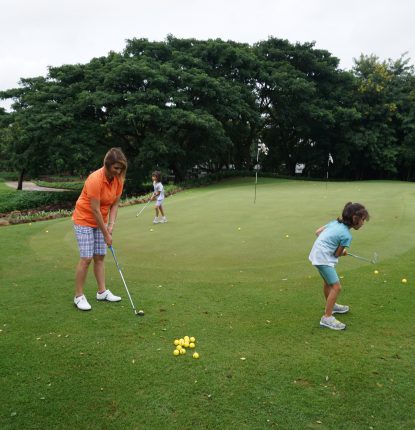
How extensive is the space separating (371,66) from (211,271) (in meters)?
35.9

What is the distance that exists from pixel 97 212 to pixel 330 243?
282cm

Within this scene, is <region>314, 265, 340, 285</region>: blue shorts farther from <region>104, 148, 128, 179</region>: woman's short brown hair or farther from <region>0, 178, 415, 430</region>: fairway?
<region>104, 148, 128, 179</region>: woman's short brown hair

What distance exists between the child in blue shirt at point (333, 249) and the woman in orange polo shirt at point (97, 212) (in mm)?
2604

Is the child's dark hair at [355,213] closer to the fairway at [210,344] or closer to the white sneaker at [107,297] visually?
the fairway at [210,344]

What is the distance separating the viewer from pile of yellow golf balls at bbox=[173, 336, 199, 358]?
417cm

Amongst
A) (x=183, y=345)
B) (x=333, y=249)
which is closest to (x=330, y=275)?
(x=333, y=249)

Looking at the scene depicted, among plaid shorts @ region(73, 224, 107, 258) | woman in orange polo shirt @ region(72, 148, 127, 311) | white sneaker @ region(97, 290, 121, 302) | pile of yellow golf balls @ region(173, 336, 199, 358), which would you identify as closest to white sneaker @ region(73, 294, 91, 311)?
woman in orange polo shirt @ region(72, 148, 127, 311)

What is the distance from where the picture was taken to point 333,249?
4.69 m

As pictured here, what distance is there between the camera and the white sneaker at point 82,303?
5289mm

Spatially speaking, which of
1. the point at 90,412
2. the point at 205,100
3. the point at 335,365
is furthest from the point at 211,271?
the point at 205,100

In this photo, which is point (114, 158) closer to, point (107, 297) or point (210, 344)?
point (107, 297)

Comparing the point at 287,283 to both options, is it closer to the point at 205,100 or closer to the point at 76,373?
the point at 76,373

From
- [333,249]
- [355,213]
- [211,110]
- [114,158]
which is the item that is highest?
[211,110]

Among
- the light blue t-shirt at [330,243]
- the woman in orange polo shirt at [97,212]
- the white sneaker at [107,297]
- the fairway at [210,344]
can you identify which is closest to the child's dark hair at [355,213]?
the light blue t-shirt at [330,243]
